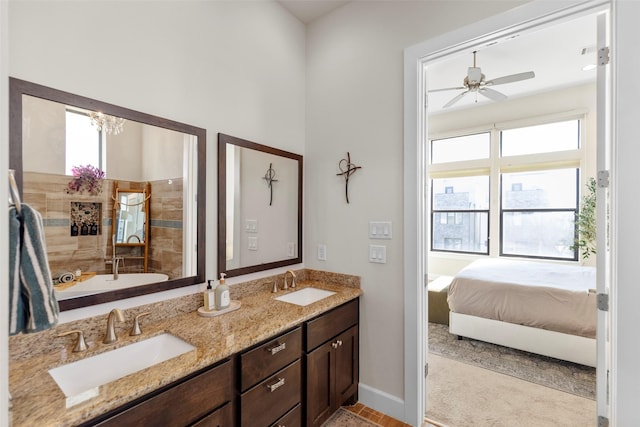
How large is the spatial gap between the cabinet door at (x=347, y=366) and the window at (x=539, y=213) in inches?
149

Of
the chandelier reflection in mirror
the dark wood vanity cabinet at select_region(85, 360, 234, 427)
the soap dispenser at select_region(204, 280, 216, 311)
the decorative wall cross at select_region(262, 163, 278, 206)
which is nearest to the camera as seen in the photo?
the dark wood vanity cabinet at select_region(85, 360, 234, 427)

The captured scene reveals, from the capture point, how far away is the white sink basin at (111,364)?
107 centimetres

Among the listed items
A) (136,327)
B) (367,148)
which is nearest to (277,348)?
(136,327)

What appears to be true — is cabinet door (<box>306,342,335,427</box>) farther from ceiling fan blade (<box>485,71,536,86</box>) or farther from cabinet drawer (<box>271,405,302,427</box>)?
ceiling fan blade (<box>485,71,536,86</box>)

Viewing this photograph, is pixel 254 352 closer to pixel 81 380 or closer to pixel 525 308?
pixel 81 380

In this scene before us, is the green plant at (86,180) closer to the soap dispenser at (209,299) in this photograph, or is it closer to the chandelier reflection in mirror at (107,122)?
the chandelier reflection in mirror at (107,122)

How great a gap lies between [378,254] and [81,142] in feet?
5.84

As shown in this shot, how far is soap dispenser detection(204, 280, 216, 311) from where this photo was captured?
5.35 ft

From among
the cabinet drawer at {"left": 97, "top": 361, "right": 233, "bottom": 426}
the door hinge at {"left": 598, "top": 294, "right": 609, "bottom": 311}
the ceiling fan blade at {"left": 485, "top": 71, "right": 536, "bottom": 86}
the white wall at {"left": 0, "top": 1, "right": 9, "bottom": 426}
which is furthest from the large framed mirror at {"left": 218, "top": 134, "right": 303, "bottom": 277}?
the ceiling fan blade at {"left": 485, "top": 71, "right": 536, "bottom": 86}

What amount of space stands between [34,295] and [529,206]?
218 inches

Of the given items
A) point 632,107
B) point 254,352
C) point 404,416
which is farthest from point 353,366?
point 632,107

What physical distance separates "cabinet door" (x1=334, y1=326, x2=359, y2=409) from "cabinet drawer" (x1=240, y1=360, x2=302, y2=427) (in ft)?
1.27

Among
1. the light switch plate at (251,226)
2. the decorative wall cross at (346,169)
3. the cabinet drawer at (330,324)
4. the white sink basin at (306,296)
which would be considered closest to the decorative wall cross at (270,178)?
the light switch plate at (251,226)

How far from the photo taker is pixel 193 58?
168cm
